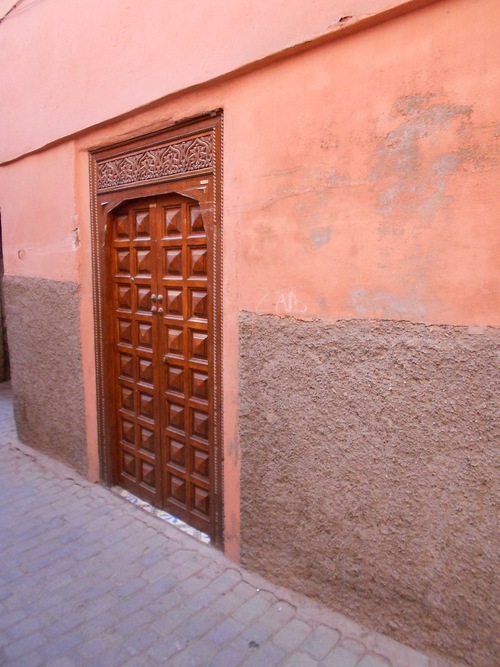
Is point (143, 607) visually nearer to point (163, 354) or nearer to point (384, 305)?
point (163, 354)

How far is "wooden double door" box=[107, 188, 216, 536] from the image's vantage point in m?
3.10

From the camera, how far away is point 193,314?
10.3ft

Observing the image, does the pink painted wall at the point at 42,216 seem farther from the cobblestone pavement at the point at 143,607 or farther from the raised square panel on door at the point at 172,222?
the cobblestone pavement at the point at 143,607

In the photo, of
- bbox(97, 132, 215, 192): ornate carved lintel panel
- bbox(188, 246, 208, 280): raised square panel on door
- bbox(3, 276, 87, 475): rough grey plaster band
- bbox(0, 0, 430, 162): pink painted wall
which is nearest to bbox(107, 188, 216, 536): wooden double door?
bbox(188, 246, 208, 280): raised square panel on door

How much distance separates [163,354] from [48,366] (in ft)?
5.31

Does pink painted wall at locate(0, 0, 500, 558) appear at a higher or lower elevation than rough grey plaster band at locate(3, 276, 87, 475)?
higher

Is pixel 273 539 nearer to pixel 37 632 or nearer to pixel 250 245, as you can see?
pixel 37 632

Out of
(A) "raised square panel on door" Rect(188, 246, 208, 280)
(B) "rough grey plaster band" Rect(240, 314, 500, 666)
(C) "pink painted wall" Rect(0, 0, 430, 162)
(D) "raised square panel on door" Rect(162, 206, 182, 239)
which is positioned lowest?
(B) "rough grey plaster band" Rect(240, 314, 500, 666)

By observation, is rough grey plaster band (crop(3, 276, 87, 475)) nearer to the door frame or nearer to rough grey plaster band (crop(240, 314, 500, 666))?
the door frame

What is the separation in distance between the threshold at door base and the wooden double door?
0.13 feet

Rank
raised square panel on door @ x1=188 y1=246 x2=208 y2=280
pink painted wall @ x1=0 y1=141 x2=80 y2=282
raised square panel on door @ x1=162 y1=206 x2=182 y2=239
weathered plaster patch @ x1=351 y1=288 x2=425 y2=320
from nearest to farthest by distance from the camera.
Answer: weathered plaster patch @ x1=351 y1=288 x2=425 y2=320 → raised square panel on door @ x1=188 y1=246 x2=208 y2=280 → raised square panel on door @ x1=162 y1=206 x2=182 y2=239 → pink painted wall @ x1=0 y1=141 x2=80 y2=282

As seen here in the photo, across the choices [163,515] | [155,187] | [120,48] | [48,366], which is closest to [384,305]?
[155,187]

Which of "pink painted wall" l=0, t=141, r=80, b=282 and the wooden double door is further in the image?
"pink painted wall" l=0, t=141, r=80, b=282

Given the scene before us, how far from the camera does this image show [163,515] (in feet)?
11.5
